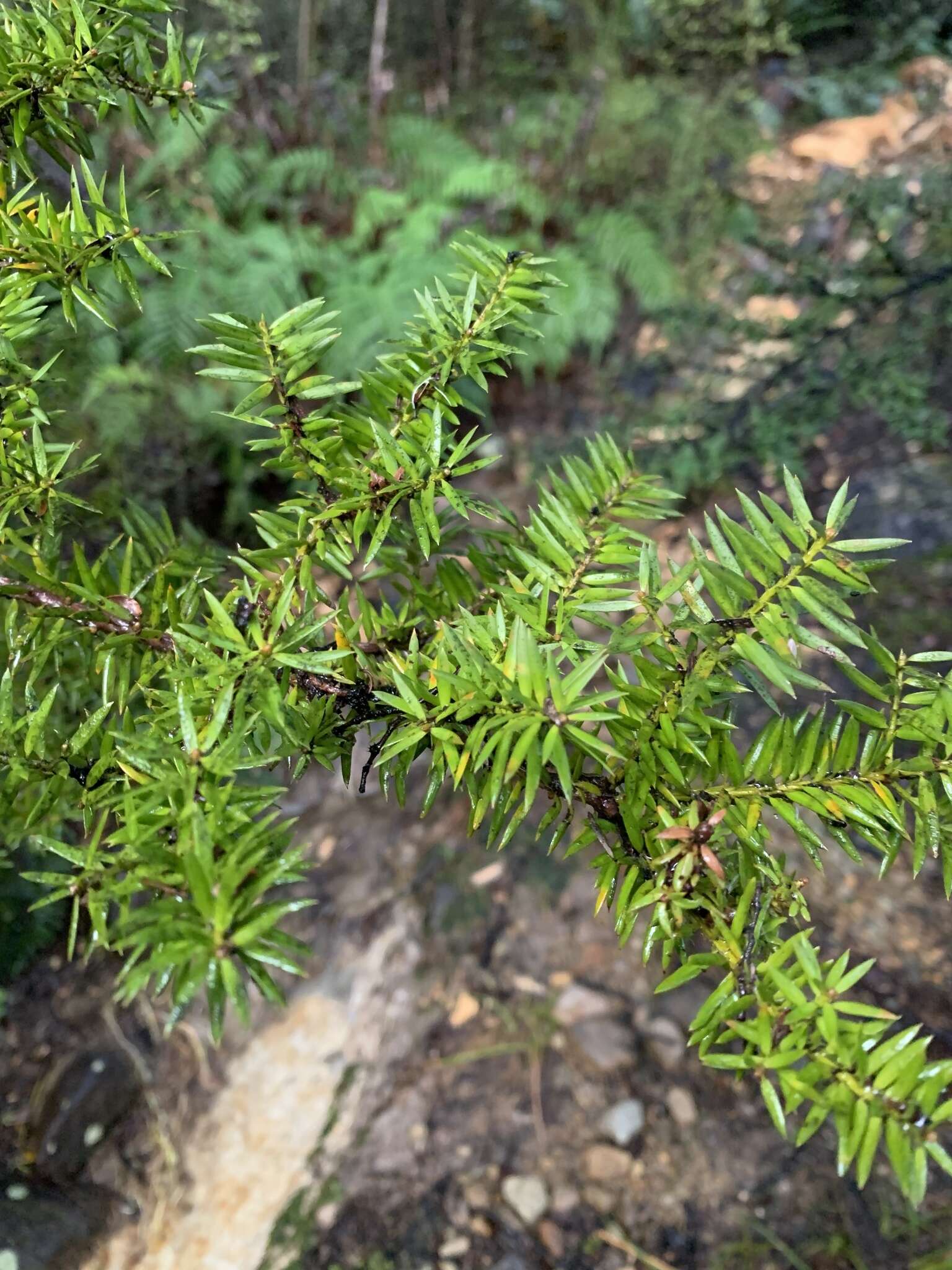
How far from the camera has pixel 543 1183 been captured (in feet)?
5.92

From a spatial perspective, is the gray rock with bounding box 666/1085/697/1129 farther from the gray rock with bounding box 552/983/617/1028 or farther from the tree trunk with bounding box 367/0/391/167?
the tree trunk with bounding box 367/0/391/167

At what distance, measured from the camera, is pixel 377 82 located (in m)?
4.86

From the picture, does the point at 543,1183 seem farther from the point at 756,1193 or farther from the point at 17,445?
the point at 17,445

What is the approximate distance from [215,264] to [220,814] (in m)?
4.38

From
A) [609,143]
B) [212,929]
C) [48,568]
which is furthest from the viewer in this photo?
[609,143]

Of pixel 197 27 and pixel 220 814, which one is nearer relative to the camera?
pixel 220 814

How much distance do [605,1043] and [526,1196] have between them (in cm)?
39

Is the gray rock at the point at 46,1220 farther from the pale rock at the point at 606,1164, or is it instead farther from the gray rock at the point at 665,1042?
the gray rock at the point at 665,1042

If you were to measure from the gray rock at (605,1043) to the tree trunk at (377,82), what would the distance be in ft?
16.4

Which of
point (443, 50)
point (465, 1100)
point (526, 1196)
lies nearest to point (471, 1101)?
point (465, 1100)

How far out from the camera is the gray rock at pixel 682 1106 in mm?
1847

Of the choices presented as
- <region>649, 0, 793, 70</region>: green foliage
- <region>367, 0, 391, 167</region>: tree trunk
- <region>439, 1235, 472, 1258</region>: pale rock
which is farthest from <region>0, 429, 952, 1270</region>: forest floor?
<region>367, 0, 391, 167</region>: tree trunk

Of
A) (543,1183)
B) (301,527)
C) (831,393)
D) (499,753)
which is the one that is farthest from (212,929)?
(831,393)

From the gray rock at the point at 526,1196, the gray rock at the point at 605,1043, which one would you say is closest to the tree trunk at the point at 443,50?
the gray rock at the point at 605,1043
